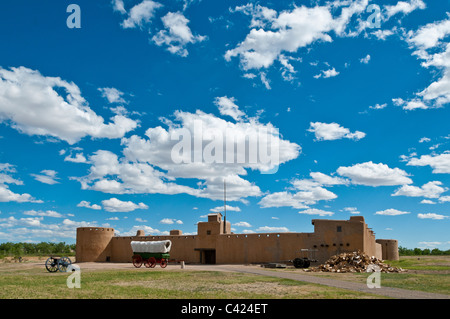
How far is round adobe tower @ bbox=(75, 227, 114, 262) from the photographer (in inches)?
1822

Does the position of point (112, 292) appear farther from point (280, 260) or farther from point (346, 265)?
point (280, 260)

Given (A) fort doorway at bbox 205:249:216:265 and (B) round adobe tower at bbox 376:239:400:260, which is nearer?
(A) fort doorway at bbox 205:249:216:265

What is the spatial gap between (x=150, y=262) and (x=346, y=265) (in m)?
15.6

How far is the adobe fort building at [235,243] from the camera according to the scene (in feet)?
119

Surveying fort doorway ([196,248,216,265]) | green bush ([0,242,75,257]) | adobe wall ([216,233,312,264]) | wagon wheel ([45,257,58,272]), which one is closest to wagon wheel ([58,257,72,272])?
wagon wheel ([45,257,58,272])

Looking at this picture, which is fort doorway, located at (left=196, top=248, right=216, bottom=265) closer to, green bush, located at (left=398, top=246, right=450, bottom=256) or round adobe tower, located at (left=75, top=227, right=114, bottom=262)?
round adobe tower, located at (left=75, top=227, right=114, bottom=262)

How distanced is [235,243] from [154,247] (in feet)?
34.5

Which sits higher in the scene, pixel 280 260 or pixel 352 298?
pixel 352 298

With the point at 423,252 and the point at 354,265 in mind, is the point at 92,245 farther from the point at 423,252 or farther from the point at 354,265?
the point at 423,252

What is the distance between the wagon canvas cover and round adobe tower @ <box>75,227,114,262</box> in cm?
1508
